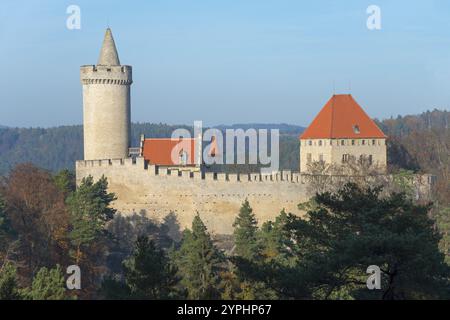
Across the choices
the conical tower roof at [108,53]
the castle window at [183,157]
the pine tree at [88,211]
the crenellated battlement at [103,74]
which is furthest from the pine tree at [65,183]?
the conical tower roof at [108,53]

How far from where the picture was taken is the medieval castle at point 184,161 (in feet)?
140

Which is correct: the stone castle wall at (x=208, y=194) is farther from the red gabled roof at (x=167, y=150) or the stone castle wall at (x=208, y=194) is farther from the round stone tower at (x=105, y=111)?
the round stone tower at (x=105, y=111)

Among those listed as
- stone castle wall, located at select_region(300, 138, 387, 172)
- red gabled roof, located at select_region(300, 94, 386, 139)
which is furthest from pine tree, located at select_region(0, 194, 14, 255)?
red gabled roof, located at select_region(300, 94, 386, 139)

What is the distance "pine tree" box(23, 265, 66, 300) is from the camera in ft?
76.1

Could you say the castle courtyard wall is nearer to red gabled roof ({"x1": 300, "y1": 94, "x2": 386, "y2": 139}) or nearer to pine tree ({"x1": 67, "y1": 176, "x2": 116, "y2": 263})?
pine tree ({"x1": 67, "y1": 176, "x2": 116, "y2": 263})

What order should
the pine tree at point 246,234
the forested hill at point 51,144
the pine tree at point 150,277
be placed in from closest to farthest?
the pine tree at point 150,277 → the pine tree at point 246,234 → the forested hill at point 51,144

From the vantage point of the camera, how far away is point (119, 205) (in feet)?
141

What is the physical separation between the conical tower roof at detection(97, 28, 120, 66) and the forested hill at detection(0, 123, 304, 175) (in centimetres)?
11020

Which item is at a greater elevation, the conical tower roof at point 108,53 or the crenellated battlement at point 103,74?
the conical tower roof at point 108,53

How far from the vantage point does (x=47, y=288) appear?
2388cm

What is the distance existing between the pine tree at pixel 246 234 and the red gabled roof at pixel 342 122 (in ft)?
22.4

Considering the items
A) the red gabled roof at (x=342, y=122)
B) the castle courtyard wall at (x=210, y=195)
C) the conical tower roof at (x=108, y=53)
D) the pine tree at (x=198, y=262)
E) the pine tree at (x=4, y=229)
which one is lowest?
the pine tree at (x=198, y=262)

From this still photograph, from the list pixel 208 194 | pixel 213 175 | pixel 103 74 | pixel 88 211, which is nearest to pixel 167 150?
pixel 103 74
